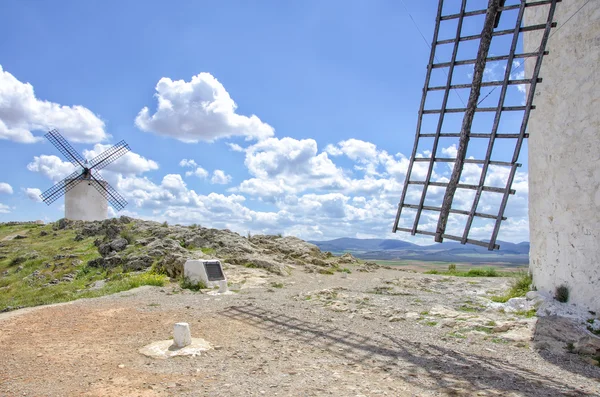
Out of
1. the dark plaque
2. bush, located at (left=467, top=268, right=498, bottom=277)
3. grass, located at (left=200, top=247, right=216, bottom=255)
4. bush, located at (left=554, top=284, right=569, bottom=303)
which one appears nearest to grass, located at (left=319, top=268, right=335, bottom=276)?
grass, located at (left=200, top=247, right=216, bottom=255)

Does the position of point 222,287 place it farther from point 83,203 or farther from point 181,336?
point 83,203

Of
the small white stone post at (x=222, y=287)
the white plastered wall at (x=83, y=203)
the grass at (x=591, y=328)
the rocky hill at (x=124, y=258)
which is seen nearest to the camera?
the grass at (x=591, y=328)

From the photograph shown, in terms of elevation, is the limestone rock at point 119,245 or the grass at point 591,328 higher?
the grass at point 591,328

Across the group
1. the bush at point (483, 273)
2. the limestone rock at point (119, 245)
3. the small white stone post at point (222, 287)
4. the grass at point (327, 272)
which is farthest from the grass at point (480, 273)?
the limestone rock at point (119, 245)

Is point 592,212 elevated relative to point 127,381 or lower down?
elevated

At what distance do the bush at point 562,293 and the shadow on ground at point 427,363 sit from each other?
3.32m

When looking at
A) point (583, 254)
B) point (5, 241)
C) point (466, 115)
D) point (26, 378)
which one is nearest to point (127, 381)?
point (26, 378)

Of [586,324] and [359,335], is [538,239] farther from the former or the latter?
[359,335]

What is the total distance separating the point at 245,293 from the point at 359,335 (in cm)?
557

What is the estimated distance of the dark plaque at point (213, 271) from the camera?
13.9m

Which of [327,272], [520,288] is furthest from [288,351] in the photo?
[327,272]

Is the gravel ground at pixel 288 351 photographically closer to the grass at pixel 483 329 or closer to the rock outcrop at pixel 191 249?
the grass at pixel 483 329

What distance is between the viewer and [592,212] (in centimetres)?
841

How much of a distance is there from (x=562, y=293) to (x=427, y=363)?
447 cm
